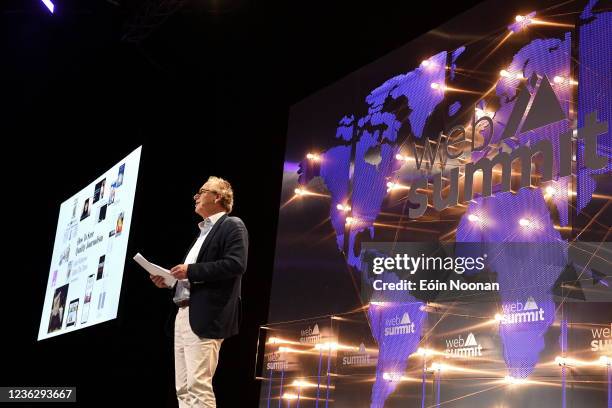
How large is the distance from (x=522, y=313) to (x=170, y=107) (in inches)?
137

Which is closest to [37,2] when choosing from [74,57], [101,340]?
[74,57]

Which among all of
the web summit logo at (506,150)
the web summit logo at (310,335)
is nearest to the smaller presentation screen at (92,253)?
the web summit logo at (310,335)

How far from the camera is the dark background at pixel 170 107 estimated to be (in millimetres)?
5004

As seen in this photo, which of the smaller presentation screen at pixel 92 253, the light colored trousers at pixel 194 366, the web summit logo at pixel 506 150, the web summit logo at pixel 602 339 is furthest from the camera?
the smaller presentation screen at pixel 92 253

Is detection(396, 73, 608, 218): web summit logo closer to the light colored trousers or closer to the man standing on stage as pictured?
the man standing on stage

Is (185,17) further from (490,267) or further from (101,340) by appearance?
(490,267)

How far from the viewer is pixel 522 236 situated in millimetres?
3443

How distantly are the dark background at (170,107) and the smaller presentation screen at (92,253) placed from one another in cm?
13

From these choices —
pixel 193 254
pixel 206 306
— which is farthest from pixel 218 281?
pixel 193 254

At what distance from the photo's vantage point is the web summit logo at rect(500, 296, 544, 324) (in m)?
3.22

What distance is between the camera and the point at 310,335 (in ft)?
14.4

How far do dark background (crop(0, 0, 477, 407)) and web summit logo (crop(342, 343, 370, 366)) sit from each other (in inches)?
39.5

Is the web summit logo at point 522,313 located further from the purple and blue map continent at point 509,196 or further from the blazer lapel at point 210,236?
the blazer lapel at point 210,236

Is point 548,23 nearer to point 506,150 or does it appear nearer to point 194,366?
point 506,150
